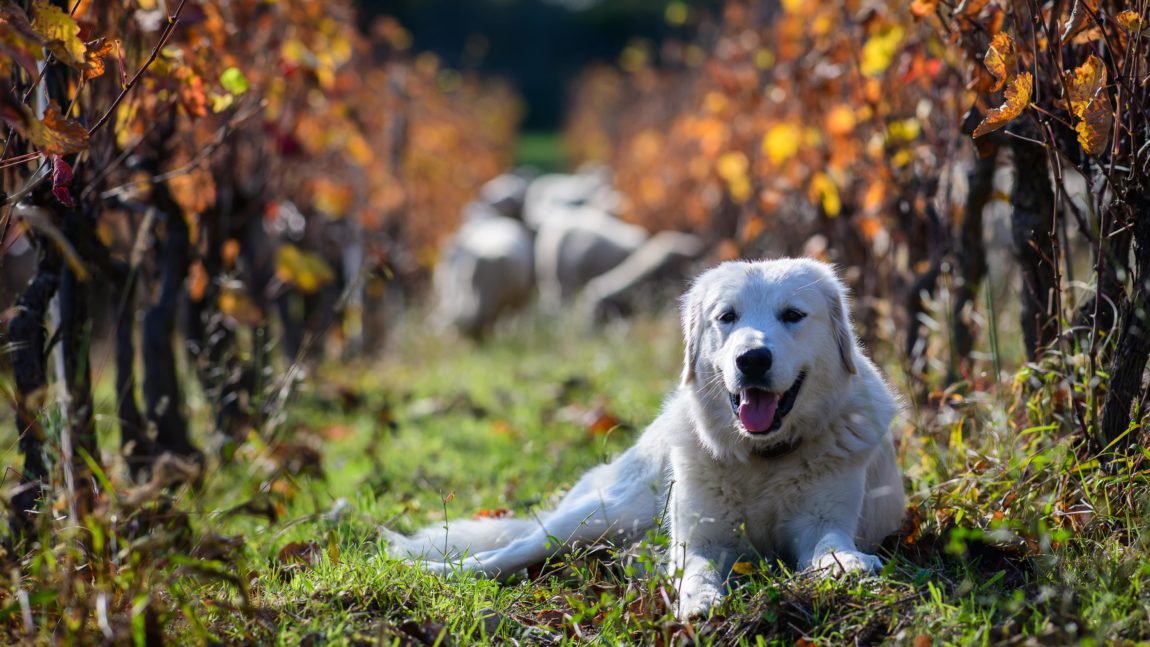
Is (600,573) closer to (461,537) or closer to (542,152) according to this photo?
(461,537)

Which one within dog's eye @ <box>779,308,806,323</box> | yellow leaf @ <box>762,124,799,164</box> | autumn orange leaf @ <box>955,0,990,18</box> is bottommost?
dog's eye @ <box>779,308,806,323</box>

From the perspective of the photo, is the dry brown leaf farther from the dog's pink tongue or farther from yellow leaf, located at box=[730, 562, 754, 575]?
yellow leaf, located at box=[730, 562, 754, 575]

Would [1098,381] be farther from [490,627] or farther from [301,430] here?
[301,430]

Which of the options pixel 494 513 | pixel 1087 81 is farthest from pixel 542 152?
pixel 1087 81

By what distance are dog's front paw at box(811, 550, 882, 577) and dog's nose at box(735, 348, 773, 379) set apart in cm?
59

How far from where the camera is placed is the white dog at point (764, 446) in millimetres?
3279

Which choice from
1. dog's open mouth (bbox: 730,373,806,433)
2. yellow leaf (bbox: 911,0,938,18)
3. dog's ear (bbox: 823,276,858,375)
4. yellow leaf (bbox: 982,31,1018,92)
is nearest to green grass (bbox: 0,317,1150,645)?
dog's open mouth (bbox: 730,373,806,433)

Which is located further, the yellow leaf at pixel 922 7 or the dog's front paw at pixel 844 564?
the yellow leaf at pixel 922 7

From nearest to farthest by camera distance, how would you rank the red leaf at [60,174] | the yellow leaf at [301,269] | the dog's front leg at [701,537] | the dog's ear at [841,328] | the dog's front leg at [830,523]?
the red leaf at [60,174] < the dog's front leg at [830,523] < the dog's front leg at [701,537] < the dog's ear at [841,328] < the yellow leaf at [301,269]

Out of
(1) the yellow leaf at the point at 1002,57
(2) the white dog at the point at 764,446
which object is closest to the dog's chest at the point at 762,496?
(2) the white dog at the point at 764,446

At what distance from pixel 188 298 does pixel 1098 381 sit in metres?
5.19

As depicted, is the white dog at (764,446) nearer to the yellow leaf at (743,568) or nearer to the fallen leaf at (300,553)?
the yellow leaf at (743,568)

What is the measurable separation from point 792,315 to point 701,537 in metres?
0.80

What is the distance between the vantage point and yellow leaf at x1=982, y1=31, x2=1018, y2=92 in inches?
122
